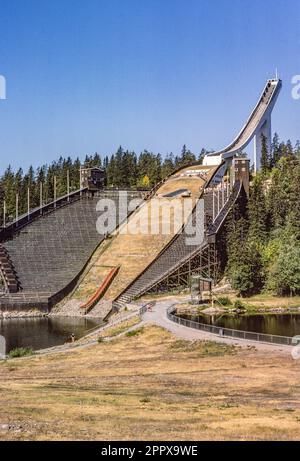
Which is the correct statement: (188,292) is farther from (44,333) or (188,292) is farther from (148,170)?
(148,170)

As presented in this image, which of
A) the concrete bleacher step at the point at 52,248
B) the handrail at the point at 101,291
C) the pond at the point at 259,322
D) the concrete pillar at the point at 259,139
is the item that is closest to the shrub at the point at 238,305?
the pond at the point at 259,322

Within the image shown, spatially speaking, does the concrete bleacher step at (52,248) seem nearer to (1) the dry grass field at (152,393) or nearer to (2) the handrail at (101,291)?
(2) the handrail at (101,291)

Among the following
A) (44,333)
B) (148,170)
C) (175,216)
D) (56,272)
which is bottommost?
(44,333)

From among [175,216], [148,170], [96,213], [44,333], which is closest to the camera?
[44,333]

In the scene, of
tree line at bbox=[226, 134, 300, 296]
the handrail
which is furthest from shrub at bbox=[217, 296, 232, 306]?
the handrail
